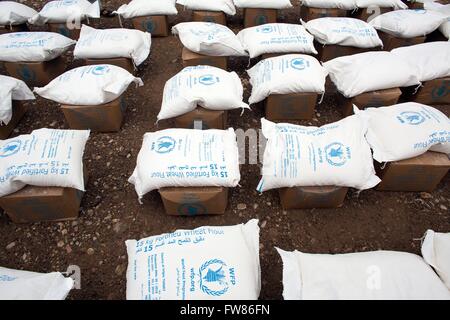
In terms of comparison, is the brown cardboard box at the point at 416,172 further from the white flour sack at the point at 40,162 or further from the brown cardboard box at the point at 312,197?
the white flour sack at the point at 40,162

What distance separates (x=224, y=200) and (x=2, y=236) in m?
1.38

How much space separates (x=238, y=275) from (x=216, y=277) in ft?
0.32

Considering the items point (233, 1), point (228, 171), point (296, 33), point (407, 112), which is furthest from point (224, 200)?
point (233, 1)

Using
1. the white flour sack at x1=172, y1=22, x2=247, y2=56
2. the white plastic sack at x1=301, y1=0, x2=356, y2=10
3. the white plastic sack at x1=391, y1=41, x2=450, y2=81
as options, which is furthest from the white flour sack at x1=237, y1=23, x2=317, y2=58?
the white plastic sack at x1=301, y1=0, x2=356, y2=10

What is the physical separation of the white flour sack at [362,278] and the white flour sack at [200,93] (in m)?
1.18

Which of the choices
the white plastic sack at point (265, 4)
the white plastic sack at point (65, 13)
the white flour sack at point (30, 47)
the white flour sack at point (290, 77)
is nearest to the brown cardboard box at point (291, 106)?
the white flour sack at point (290, 77)

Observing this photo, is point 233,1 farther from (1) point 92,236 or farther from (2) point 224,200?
(1) point 92,236

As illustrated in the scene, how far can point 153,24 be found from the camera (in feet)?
11.3

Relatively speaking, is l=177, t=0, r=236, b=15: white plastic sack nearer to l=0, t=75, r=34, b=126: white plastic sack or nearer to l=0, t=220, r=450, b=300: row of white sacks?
l=0, t=75, r=34, b=126: white plastic sack

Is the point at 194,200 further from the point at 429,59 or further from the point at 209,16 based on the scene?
the point at 209,16

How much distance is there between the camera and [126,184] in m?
2.17

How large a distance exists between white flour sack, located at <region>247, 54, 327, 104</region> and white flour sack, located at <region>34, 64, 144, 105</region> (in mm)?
1040

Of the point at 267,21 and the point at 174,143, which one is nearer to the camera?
the point at 174,143

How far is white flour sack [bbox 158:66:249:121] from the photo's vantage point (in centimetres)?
211
